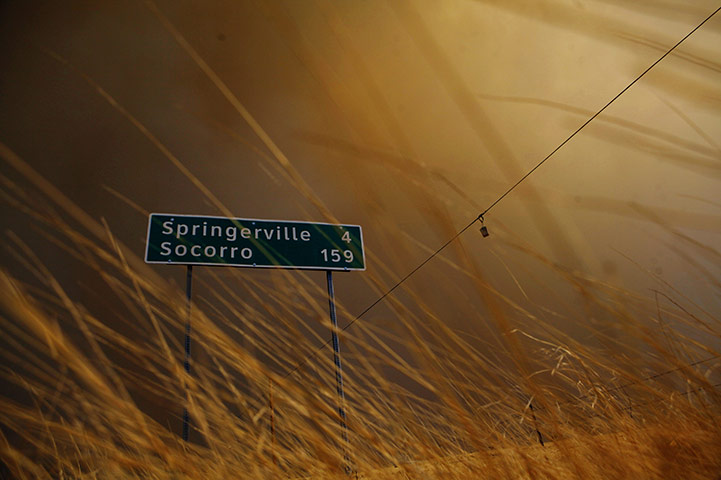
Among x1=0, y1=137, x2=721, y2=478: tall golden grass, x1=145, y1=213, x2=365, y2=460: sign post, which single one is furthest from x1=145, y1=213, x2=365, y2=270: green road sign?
x1=0, y1=137, x2=721, y2=478: tall golden grass

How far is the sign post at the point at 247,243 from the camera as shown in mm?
3998

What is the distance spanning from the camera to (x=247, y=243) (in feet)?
14.1

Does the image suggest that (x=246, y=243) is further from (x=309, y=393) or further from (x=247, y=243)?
(x=309, y=393)

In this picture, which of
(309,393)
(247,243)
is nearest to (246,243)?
(247,243)

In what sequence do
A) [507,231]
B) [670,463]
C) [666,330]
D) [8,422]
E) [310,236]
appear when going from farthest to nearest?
1. [310,236]
2. [666,330]
3. [507,231]
4. [8,422]
5. [670,463]

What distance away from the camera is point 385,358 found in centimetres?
101

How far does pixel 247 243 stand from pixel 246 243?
0.07 feet

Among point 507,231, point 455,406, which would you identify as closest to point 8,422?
point 455,406

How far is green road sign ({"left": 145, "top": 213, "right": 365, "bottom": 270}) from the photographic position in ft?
13.1

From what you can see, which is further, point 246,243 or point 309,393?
point 246,243

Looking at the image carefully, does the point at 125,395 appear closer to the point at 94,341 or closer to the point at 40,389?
the point at 94,341

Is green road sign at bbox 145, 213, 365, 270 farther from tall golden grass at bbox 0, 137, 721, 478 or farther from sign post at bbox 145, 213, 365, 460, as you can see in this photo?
tall golden grass at bbox 0, 137, 721, 478

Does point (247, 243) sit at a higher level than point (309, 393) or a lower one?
higher

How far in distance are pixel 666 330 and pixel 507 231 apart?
1.79ft
